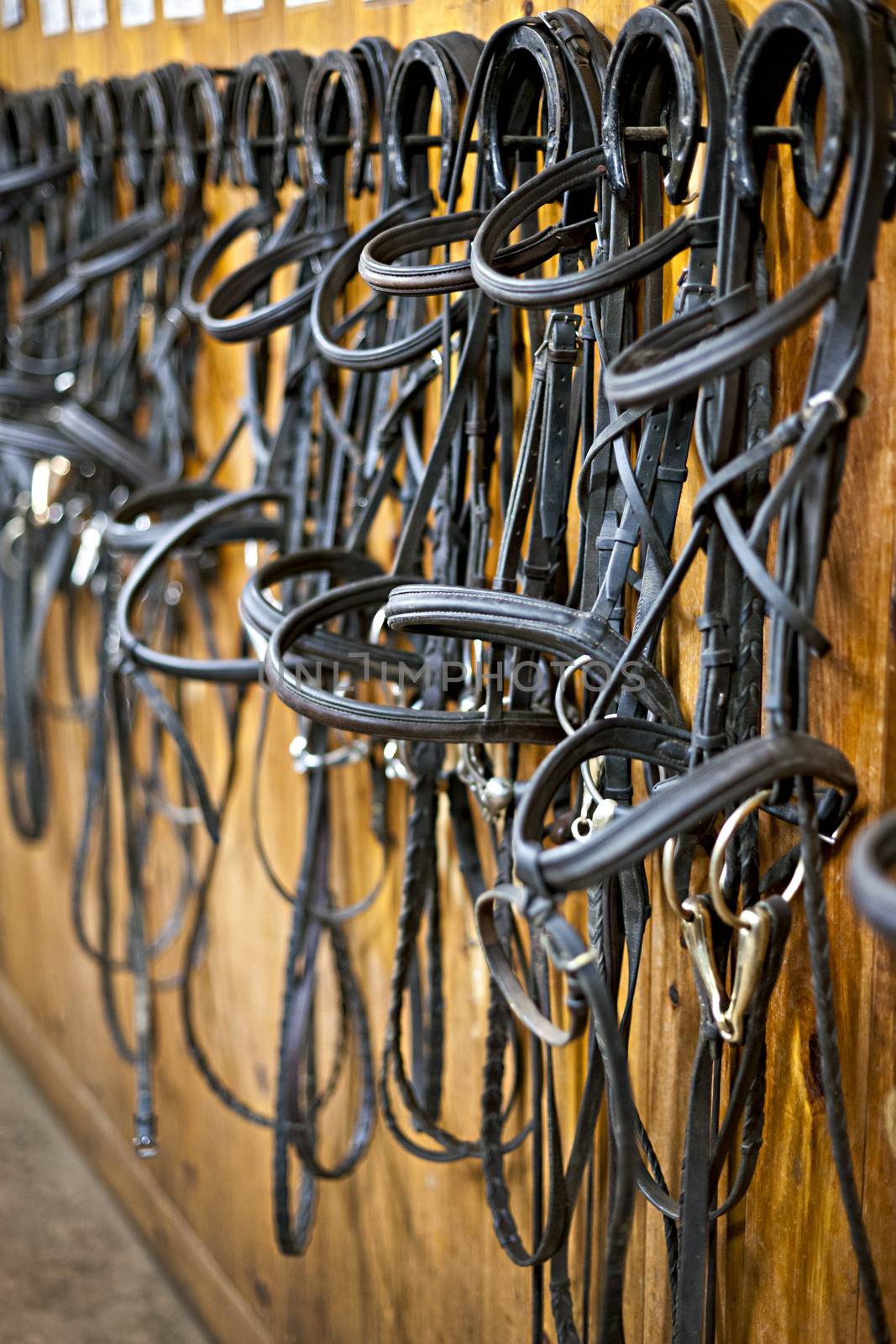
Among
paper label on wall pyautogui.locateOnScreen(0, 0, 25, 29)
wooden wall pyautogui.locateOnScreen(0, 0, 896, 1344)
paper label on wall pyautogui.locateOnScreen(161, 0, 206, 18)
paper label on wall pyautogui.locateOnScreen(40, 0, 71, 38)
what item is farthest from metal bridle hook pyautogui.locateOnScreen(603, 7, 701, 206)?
paper label on wall pyautogui.locateOnScreen(0, 0, 25, 29)

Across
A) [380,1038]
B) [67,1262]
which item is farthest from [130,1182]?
[380,1038]

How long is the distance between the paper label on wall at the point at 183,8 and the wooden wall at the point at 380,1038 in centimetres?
1

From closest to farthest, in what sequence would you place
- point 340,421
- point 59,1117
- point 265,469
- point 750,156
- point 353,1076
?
point 750,156 → point 340,421 → point 265,469 → point 353,1076 → point 59,1117

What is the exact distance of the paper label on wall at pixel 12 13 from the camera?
1.80 m

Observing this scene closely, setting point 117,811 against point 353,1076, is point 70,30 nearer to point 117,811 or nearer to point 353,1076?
point 117,811

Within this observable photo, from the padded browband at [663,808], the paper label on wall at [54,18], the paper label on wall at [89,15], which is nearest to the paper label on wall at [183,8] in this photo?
the paper label on wall at [89,15]

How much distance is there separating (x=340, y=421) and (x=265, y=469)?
0.51 feet

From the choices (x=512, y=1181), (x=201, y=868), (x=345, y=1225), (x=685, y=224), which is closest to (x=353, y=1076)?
(x=345, y=1225)

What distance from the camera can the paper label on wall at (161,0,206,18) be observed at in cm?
138

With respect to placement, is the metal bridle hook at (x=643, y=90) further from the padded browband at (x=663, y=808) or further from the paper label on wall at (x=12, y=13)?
the paper label on wall at (x=12, y=13)

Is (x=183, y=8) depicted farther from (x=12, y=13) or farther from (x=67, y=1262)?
(x=67, y=1262)

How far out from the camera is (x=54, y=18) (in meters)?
1.71

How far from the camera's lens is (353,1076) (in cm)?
147

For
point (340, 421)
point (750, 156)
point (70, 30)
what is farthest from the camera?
point (70, 30)
